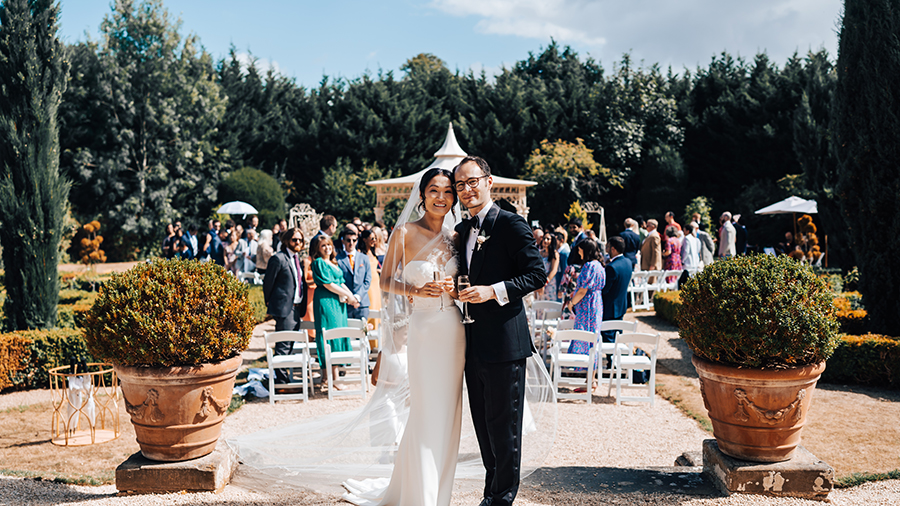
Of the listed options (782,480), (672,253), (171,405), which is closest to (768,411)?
(782,480)

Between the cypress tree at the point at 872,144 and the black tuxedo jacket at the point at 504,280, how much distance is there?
5.95 m

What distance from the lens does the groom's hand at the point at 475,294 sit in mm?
3074

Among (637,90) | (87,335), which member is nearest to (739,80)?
(637,90)

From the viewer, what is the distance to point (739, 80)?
26.2 metres

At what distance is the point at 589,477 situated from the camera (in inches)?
165

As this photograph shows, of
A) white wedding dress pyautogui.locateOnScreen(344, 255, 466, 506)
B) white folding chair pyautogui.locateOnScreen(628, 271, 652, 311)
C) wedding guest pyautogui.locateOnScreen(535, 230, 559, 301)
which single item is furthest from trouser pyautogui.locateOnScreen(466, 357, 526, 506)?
white folding chair pyautogui.locateOnScreen(628, 271, 652, 311)

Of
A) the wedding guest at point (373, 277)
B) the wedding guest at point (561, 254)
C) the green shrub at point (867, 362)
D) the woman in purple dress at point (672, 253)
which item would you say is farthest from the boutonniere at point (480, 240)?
the woman in purple dress at point (672, 253)

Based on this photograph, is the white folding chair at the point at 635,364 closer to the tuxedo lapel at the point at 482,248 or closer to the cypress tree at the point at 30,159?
the tuxedo lapel at the point at 482,248

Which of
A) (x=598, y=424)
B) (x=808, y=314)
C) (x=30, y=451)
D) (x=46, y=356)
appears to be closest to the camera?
(x=808, y=314)

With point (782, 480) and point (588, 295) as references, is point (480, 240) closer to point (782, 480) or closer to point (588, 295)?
point (782, 480)

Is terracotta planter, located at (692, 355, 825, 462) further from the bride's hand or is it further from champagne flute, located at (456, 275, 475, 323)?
the bride's hand

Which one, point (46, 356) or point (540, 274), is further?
point (46, 356)

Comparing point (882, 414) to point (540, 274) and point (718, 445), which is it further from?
point (540, 274)

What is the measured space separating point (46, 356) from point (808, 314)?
776cm
